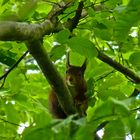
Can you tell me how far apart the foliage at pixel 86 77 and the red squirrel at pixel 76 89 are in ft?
0.11

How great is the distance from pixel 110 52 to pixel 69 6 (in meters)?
0.50

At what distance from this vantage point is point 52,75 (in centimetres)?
181

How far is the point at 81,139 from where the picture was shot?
970mm

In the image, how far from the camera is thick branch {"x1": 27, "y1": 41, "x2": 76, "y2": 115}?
1.68 m

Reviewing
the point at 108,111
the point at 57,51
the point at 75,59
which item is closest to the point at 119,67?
the point at 75,59

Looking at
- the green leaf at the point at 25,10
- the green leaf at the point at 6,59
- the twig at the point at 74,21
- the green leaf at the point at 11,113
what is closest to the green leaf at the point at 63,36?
the green leaf at the point at 25,10

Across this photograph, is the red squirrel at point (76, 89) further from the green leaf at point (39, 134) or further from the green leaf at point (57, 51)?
the green leaf at point (39, 134)

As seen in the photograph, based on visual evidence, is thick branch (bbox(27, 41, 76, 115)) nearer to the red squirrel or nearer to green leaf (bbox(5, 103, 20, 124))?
the red squirrel

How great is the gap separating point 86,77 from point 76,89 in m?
0.08

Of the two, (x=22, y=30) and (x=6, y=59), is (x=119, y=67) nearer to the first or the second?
(x=6, y=59)

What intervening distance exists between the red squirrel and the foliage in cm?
4

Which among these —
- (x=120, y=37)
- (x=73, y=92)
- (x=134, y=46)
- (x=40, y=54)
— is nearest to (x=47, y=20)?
(x=40, y=54)

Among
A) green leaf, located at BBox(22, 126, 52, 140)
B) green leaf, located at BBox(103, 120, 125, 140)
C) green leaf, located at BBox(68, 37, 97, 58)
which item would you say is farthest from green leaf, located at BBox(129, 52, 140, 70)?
green leaf, located at BBox(22, 126, 52, 140)

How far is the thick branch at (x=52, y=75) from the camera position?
1.68 m
